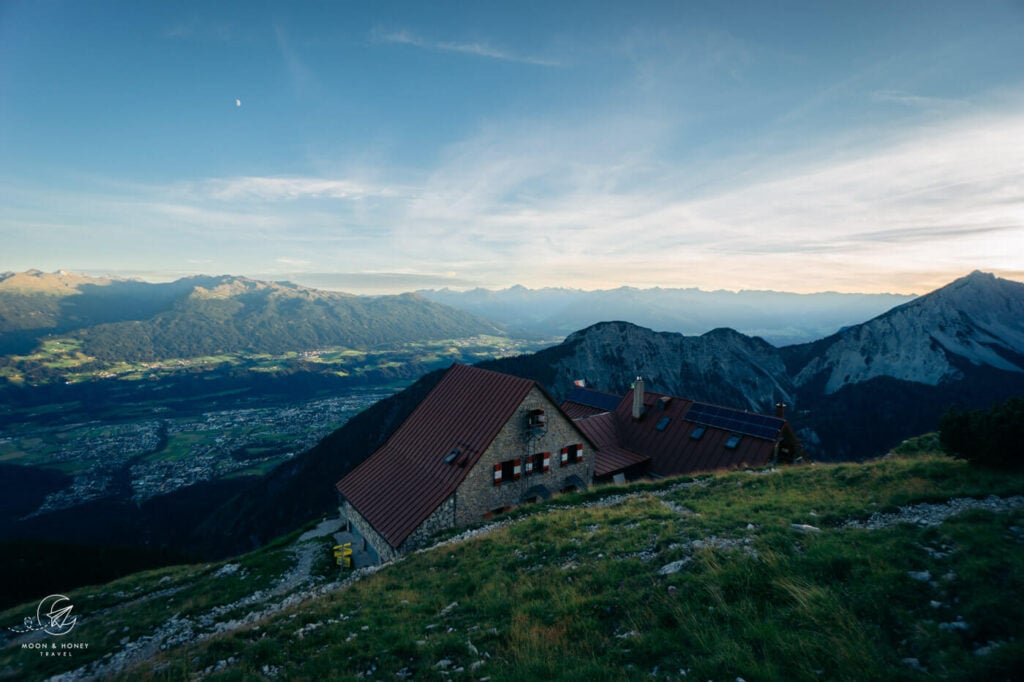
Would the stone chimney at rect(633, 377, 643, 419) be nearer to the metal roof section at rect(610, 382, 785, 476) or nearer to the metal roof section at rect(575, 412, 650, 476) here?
the metal roof section at rect(610, 382, 785, 476)

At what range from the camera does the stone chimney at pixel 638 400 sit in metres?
43.4

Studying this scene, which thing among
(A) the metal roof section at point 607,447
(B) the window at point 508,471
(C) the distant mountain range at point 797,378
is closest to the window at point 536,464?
(B) the window at point 508,471

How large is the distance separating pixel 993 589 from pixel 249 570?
119 ft

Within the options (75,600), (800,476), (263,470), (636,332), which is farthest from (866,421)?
(263,470)

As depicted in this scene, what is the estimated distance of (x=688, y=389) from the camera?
13862cm

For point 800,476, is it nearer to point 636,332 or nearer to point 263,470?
point 636,332

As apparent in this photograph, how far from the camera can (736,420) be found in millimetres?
37219

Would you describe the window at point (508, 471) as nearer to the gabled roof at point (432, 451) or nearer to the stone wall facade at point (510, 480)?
the stone wall facade at point (510, 480)

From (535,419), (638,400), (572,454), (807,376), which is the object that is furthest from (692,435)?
(807,376)

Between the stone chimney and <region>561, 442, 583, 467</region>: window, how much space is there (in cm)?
1305

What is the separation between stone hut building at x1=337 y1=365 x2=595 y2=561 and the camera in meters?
26.4

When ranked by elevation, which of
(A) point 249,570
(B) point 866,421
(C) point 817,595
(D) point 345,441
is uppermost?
(C) point 817,595

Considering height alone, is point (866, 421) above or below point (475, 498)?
below

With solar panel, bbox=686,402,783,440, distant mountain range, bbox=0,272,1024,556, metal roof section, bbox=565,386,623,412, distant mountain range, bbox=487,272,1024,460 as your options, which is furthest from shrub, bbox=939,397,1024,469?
distant mountain range, bbox=487,272,1024,460
